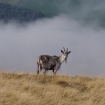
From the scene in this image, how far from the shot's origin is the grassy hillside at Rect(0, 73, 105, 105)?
1739 centimetres

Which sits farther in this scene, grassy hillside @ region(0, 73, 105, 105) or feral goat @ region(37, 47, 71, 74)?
feral goat @ region(37, 47, 71, 74)

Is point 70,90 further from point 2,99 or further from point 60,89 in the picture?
point 2,99

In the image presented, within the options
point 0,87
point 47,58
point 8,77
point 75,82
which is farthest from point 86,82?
point 47,58

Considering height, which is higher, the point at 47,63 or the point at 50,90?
the point at 47,63

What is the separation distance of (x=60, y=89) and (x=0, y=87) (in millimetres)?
3196

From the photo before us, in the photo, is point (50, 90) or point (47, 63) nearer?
point (50, 90)

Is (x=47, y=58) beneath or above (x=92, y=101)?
above

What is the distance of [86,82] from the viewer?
22.4m

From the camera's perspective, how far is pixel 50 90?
19.5 meters

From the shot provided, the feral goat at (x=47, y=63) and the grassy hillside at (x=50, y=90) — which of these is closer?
the grassy hillside at (x=50, y=90)

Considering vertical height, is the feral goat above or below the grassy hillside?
above

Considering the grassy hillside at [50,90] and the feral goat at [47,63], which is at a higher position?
the feral goat at [47,63]

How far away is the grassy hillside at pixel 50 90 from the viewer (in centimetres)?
1739

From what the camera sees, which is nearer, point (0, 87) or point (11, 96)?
point (11, 96)
